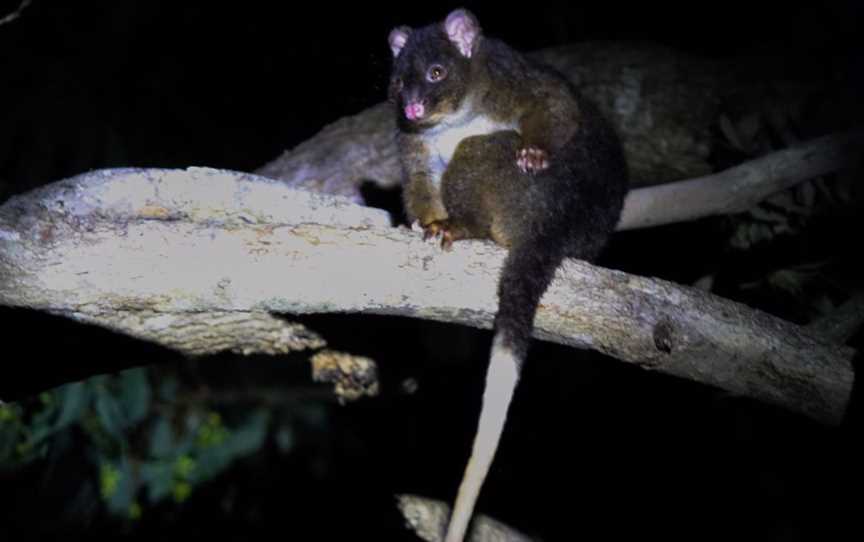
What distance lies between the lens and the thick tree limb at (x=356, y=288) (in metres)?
2.24

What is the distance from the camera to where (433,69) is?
3486 millimetres

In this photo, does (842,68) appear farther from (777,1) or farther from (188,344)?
(188,344)

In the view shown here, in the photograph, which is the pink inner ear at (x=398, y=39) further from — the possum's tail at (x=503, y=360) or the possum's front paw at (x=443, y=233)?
the possum's tail at (x=503, y=360)

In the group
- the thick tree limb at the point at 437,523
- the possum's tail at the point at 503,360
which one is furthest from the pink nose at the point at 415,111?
the thick tree limb at the point at 437,523

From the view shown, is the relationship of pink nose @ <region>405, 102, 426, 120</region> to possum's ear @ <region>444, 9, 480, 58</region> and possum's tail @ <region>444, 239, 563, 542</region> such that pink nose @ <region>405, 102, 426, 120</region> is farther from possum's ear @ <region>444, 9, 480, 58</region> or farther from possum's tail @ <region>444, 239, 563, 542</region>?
possum's tail @ <region>444, 239, 563, 542</region>

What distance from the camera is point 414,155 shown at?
3.56 meters

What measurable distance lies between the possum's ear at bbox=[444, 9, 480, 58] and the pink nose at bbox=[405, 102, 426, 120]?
1.22ft

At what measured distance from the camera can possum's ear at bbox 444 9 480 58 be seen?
357 cm

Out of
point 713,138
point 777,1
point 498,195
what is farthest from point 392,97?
point 777,1

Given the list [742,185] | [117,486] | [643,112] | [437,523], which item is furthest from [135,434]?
[742,185]

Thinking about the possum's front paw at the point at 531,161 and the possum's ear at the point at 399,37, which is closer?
the possum's front paw at the point at 531,161

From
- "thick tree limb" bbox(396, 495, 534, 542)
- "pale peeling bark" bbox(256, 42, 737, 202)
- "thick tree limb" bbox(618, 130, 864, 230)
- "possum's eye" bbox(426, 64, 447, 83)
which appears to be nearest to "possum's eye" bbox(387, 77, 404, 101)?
"possum's eye" bbox(426, 64, 447, 83)

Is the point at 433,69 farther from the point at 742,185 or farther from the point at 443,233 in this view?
the point at 742,185

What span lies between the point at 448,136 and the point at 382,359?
122cm
